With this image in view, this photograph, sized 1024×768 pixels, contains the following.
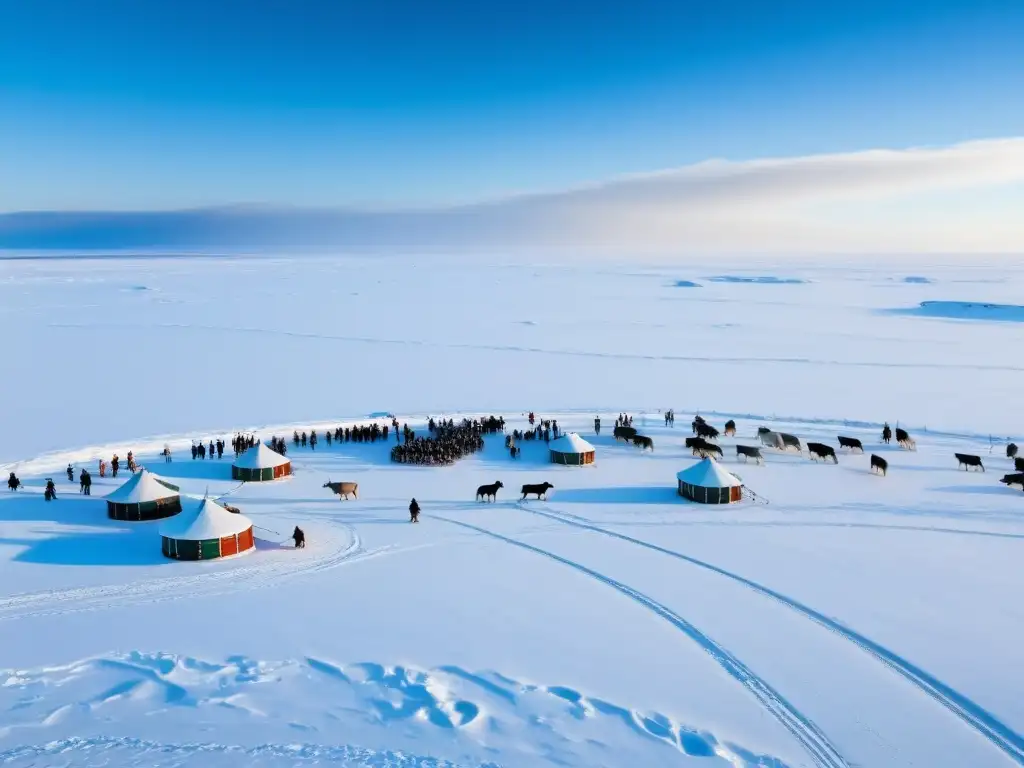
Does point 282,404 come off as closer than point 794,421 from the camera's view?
No

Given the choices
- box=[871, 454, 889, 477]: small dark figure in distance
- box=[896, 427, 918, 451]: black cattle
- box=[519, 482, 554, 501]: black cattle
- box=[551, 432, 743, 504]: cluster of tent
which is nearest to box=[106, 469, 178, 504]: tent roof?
box=[519, 482, 554, 501]: black cattle

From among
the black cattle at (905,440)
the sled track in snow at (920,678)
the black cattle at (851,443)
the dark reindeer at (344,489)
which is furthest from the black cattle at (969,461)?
the dark reindeer at (344,489)

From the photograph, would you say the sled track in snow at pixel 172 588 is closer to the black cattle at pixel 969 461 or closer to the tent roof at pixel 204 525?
the tent roof at pixel 204 525

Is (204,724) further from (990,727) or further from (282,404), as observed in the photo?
(282,404)

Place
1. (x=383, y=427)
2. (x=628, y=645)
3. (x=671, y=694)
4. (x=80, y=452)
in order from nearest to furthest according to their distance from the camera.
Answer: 1. (x=671, y=694)
2. (x=628, y=645)
3. (x=80, y=452)
4. (x=383, y=427)

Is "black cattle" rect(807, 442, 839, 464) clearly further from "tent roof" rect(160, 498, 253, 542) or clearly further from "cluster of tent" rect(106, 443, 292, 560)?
"tent roof" rect(160, 498, 253, 542)

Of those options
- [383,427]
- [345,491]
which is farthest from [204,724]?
[383,427]

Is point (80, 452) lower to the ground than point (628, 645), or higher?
higher
